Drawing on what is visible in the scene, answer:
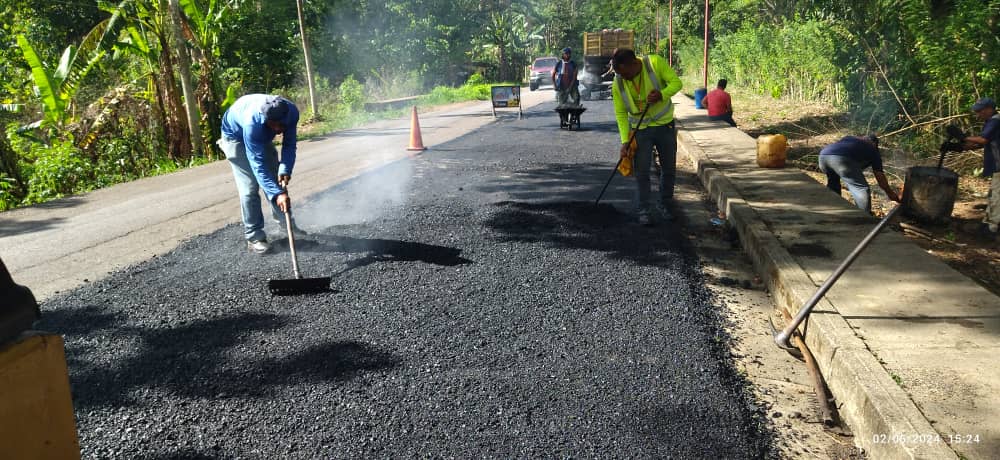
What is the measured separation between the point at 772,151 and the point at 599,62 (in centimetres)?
1620

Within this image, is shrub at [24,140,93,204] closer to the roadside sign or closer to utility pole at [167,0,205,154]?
utility pole at [167,0,205,154]

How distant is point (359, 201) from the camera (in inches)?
290

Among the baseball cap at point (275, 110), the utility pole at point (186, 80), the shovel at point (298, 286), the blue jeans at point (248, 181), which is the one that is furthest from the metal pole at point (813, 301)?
the utility pole at point (186, 80)

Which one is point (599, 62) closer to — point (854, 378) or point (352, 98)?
point (352, 98)

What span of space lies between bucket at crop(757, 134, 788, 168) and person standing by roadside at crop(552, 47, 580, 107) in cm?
613

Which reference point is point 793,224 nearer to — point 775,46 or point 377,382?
point 377,382

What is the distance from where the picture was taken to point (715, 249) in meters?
5.44

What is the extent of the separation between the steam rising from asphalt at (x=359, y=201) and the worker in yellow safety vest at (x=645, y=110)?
272cm

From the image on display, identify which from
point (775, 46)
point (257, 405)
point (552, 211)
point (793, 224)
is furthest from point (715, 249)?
point (775, 46)

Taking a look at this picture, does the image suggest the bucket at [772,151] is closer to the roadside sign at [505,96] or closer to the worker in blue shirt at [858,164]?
the worker in blue shirt at [858,164]

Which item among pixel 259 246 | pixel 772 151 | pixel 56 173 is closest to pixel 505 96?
pixel 772 151

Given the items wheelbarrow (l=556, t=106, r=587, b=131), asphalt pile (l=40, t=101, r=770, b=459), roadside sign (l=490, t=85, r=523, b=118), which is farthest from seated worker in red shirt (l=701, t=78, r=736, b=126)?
asphalt pile (l=40, t=101, r=770, b=459)

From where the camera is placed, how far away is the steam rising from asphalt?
652 centimetres

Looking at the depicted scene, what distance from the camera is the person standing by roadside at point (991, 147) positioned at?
18.3ft
